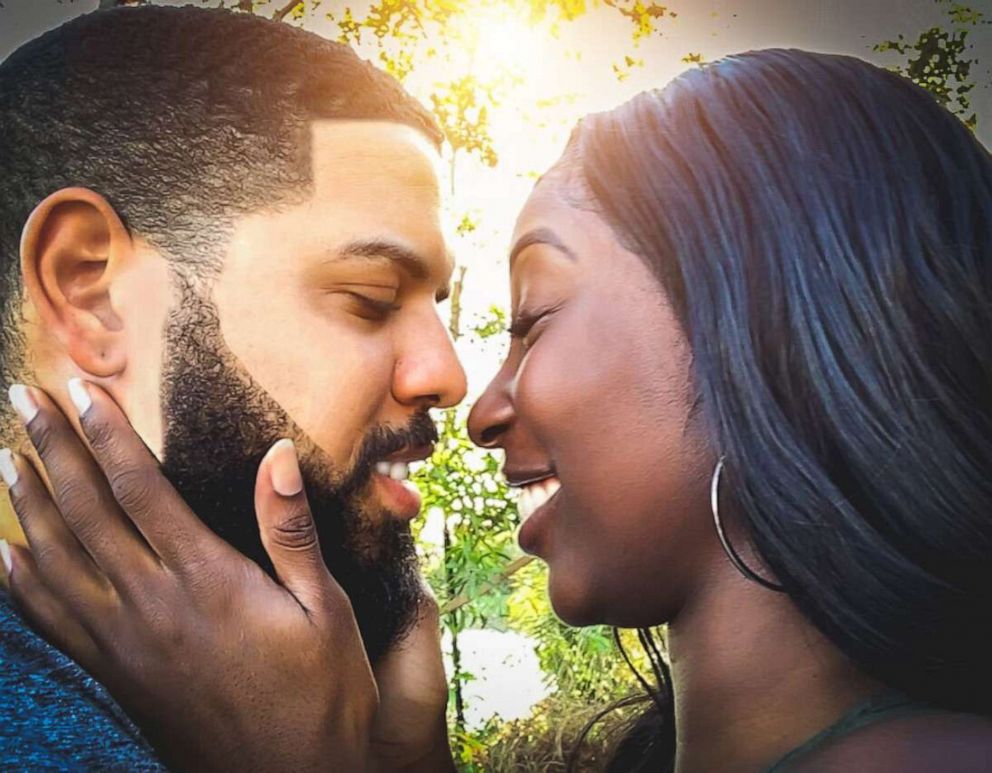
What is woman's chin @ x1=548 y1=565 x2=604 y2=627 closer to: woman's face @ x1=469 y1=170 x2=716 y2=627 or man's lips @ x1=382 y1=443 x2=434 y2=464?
woman's face @ x1=469 y1=170 x2=716 y2=627

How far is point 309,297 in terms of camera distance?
97cm

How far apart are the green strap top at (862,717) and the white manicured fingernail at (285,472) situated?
1.50ft

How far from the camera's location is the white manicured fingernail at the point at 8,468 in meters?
0.91

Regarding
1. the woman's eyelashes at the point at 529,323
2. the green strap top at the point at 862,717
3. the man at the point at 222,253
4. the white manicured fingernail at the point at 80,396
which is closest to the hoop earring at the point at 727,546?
the green strap top at the point at 862,717

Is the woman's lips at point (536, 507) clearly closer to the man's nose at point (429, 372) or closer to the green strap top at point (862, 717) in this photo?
the man's nose at point (429, 372)

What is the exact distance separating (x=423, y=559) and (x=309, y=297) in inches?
41.8

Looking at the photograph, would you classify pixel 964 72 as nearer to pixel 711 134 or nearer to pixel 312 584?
pixel 711 134

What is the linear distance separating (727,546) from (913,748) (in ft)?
0.64

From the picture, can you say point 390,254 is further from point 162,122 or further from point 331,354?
point 162,122

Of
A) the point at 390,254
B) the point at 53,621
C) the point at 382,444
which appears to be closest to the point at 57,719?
the point at 53,621

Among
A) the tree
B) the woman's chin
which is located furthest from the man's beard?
the tree

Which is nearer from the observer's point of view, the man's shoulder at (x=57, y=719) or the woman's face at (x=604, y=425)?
the man's shoulder at (x=57, y=719)

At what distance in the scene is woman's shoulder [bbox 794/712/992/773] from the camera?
697mm

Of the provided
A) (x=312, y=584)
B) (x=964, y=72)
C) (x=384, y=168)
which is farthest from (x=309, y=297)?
(x=964, y=72)
